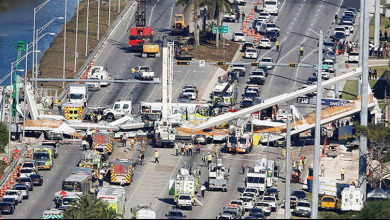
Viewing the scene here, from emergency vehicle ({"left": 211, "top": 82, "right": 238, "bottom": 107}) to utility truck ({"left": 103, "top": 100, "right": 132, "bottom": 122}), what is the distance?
11.1 metres

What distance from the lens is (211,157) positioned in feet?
382

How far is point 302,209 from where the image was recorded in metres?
97.6

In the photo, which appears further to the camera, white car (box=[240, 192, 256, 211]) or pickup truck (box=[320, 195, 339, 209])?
pickup truck (box=[320, 195, 339, 209])

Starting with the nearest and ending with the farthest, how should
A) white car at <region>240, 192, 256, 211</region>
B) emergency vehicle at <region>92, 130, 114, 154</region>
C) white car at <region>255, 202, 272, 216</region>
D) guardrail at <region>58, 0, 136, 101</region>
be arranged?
white car at <region>255, 202, 272, 216</region>, white car at <region>240, 192, 256, 211</region>, emergency vehicle at <region>92, 130, 114, 154</region>, guardrail at <region>58, 0, 136, 101</region>

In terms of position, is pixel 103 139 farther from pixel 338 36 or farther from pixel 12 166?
pixel 338 36

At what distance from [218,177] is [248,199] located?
330 inches

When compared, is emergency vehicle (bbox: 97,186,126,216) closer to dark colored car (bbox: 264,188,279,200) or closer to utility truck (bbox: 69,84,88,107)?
dark colored car (bbox: 264,188,279,200)

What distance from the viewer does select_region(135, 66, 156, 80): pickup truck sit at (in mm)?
150375

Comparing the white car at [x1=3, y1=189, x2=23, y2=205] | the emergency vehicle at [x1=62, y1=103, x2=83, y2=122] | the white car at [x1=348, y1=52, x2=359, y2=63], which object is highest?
the white car at [x1=348, y1=52, x2=359, y2=63]

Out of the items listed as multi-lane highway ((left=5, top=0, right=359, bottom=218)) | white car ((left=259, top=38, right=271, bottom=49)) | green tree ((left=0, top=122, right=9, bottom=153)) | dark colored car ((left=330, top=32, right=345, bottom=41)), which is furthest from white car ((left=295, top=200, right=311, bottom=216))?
dark colored car ((left=330, top=32, right=345, bottom=41))

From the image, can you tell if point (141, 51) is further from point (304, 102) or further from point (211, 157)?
point (211, 157)

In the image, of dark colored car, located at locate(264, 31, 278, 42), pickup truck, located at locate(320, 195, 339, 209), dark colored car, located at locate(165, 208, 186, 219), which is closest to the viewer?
dark colored car, located at locate(165, 208, 186, 219)

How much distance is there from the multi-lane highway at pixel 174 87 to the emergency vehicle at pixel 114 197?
166 centimetres

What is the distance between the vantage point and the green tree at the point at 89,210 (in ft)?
A: 287
